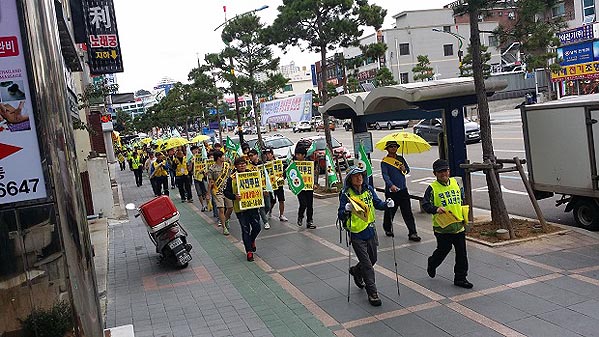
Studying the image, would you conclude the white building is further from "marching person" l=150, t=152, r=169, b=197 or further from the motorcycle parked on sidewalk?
the motorcycle parked on sidewalk

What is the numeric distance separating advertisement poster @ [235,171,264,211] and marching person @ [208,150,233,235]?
5.80 ft

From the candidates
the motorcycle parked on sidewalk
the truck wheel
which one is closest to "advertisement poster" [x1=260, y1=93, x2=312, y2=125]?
the motorcycle parked on sidewalk

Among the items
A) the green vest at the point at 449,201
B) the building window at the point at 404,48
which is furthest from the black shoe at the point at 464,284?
the building window at the point at 404,48

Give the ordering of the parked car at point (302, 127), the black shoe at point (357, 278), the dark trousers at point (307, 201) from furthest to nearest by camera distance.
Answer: the parked car at point (302, 127)
the dark trousers at point (307, 201)
the black shoe at point (357, 278)

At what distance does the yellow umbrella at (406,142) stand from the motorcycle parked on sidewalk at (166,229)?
153 inches

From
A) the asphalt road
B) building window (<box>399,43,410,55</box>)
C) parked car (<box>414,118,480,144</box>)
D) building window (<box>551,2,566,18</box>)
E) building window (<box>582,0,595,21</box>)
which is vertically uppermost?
building window (<box>399,43,410,55</box>)

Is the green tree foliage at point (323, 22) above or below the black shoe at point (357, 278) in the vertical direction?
above

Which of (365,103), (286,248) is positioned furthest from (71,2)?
(286,248)

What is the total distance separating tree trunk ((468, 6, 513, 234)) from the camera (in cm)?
990

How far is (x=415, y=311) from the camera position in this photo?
683 centimetres

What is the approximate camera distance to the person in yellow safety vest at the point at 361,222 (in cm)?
719

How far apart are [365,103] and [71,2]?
9.81 metres

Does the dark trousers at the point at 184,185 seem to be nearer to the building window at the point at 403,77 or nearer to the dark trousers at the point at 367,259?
the dark trousers at the point at 367,259

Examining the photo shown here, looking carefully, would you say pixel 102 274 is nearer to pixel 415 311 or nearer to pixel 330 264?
pixel 330 264
